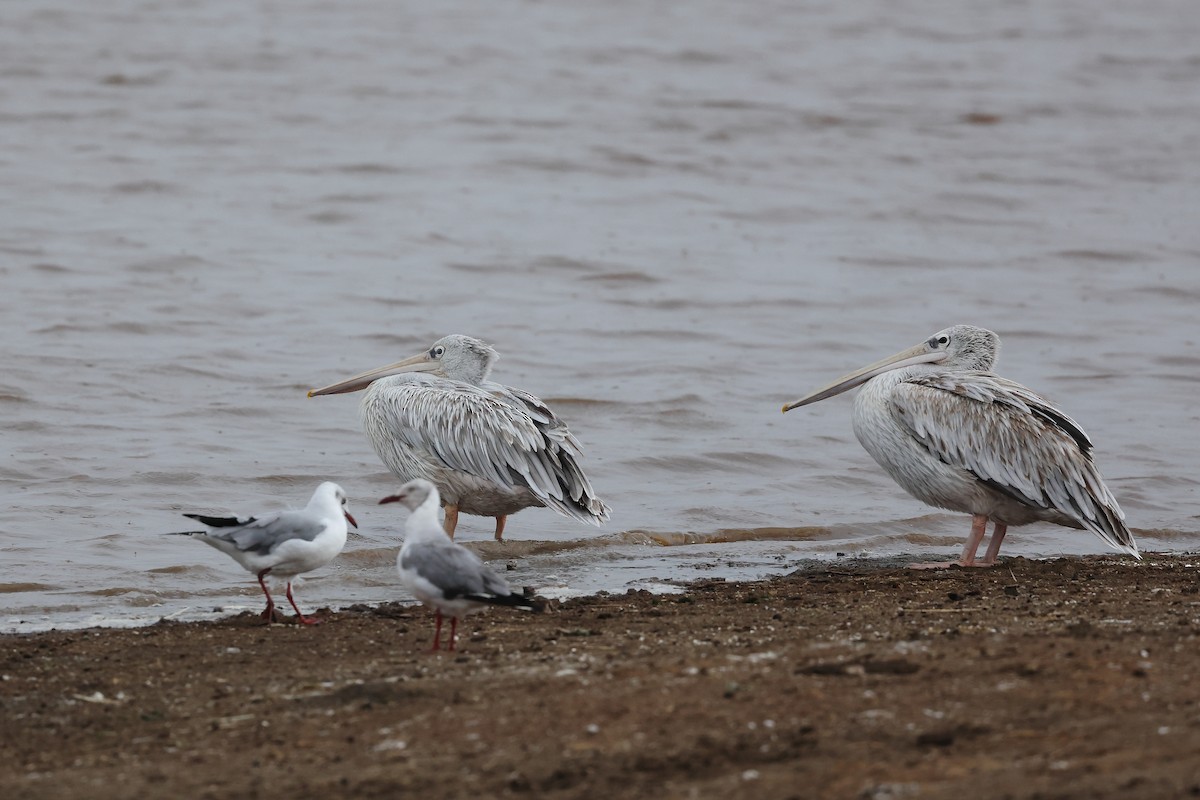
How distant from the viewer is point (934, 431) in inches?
308

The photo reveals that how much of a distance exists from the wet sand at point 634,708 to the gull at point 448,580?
160 millimetres

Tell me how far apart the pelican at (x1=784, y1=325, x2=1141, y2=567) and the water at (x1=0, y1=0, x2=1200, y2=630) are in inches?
29.9

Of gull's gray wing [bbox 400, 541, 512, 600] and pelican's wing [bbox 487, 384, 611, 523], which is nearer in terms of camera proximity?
→ gull's gray wing [bbox 400, 541, 512, 600]

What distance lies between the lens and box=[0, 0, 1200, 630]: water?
9.13m

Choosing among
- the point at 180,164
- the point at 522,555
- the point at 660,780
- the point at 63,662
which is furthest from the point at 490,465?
the point at 180,164

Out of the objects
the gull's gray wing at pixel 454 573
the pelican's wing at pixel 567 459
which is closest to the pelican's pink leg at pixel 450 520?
the pelican's wing at pixel 567 459

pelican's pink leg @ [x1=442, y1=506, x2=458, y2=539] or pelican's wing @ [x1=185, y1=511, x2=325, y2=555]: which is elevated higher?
pelican's wing @ [x1=185, y1=511, x2=325, y2=555]

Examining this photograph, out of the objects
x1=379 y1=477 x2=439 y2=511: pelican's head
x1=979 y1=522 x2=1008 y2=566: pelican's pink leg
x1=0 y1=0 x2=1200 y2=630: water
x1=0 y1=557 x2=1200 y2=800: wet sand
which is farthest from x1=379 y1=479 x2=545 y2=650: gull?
x1=979 y1=522 x2=1008 y2=566: pelican's pink leg

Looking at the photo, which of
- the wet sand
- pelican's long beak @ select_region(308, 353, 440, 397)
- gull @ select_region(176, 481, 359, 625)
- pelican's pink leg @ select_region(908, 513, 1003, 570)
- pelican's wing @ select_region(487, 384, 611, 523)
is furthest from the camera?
pelican's long beak @ select_region(308, 353, 440, 397)

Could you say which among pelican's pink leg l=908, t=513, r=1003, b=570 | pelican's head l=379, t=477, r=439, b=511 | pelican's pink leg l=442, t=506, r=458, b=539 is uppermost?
pelican's head l=379, t=477, r=439, b=511

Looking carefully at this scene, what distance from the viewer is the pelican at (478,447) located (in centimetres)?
833

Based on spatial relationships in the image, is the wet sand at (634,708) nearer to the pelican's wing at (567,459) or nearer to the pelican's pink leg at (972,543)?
the pelican's pink leg at (972,543)

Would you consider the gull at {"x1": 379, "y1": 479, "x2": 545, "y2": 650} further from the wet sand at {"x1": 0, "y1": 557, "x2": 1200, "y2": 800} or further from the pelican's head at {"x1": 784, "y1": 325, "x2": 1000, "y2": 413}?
the pelican's head at {"x1": 784, "y1": 325, "x2": 1000, "y2": 413}

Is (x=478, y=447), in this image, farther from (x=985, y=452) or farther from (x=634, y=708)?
(x=634, y=708)
